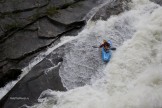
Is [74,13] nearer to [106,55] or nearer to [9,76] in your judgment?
[106,55]

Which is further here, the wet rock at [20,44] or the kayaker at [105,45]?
the wet rock at [20,44]

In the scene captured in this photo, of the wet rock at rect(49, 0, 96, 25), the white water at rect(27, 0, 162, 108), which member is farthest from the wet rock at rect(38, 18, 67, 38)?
the white water at rect(27, 0, 162, 108)

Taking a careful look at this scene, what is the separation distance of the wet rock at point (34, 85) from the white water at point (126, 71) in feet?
0.70

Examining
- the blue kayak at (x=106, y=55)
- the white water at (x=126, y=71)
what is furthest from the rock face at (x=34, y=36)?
the blue kayak at (x=106, y=55)

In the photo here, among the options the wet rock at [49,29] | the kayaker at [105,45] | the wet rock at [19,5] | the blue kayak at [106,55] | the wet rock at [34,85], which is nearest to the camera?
the wet rock at [34,85]

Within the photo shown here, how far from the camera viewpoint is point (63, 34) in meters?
8.18

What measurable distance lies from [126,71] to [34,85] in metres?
2.73

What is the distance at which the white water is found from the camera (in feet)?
18.5

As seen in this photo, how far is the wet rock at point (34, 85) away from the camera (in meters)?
6.16

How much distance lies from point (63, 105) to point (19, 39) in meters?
3.35

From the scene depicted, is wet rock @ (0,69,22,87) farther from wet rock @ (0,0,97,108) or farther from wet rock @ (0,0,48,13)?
wet rock @ (0,0,48,13)

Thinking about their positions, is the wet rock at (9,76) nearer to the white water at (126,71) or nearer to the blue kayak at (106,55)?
the white water at (126,71)

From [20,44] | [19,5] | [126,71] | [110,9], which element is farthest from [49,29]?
[126,71]

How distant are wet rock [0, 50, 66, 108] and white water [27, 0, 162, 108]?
8.3 inches
